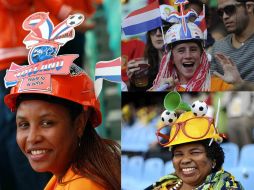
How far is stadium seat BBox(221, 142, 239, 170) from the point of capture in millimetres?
2828

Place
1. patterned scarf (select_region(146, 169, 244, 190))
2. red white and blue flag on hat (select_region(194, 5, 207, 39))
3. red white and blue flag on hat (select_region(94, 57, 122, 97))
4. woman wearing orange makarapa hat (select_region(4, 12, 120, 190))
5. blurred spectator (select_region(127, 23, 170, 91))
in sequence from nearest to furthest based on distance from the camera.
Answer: patterned scarf (select_region(146, 169, 244, 190)) < woman wearing orange makarapa hat (select_region(4, 12, 120, 190)) < red white and blue flag on hat (select_region(194, 5, 207, 39)) < blurred spectator (select_region(127, 23, 170, 91)) < red white and blue flag on hat (select_region(94, 57, 122, 97))

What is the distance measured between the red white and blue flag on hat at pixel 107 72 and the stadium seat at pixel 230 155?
2.77ft

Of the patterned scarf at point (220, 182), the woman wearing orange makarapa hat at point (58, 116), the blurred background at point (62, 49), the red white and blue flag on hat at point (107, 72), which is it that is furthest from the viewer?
the blurred background at point (62, 49)

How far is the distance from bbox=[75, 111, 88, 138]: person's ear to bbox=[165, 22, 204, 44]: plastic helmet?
64 cm

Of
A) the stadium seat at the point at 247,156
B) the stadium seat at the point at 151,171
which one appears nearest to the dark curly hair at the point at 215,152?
the stadium seat at the point at 247,156

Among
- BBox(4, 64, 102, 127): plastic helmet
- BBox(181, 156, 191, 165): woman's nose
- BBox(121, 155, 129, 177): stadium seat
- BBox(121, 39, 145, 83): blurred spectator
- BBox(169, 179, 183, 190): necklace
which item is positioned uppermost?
BBox(121, 39, 145, 83): blurred spectator

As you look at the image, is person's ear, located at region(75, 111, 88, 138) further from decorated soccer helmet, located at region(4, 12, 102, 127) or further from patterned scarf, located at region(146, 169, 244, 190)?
patterned scarf, located at region(146, 169, 244, 190)

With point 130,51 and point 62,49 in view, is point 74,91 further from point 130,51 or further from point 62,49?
point 62,49

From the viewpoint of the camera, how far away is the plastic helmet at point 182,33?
3014 mm

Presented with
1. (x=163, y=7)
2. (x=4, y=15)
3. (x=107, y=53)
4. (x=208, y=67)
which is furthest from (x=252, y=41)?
(x=4, y=15)

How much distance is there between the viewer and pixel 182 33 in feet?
10.00

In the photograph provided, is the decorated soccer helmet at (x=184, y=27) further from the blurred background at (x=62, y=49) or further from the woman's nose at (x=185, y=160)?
the woman's nose at (x=185, y=160)

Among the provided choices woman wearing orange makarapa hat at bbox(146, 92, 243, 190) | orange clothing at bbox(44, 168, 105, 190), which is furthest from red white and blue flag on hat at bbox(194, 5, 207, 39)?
orange clothing at bbox(44, 168, 105, 190)

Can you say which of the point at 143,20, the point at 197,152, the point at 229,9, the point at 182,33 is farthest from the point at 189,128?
the point at 143,20
